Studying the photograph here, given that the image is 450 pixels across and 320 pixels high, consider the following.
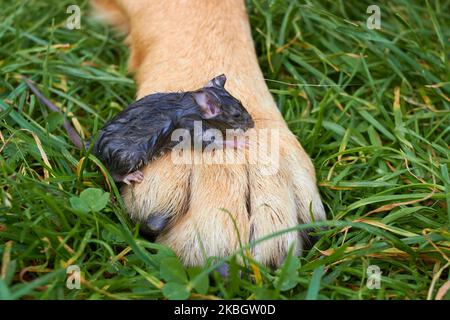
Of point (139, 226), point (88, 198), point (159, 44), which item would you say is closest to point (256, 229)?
point (139, 226)

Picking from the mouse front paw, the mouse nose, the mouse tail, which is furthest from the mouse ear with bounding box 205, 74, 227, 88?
the mouse tail

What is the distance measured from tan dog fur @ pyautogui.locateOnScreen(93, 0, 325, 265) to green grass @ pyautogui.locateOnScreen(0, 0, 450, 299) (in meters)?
0.09

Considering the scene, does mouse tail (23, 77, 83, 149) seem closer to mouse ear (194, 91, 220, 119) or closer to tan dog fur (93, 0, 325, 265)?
tan dog fur (93, 0, 325, 265)

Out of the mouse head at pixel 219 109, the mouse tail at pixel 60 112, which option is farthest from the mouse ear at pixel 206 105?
the mouse tail at pixel 60 112

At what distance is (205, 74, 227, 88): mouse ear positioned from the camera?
229cm

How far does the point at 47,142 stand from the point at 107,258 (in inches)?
23.8

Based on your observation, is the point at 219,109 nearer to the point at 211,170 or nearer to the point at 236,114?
the point at 236,114

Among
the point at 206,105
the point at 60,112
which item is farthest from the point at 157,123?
the point at 60,112

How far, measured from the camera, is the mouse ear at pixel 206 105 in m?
2.23

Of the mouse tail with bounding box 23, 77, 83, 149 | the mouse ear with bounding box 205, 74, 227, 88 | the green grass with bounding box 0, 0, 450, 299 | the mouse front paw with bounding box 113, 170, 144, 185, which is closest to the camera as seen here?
the green grass with bounding box 0, 0, 450, 299

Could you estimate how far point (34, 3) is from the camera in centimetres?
335

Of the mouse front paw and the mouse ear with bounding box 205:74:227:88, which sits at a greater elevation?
the mouse ear with bounding box 205:74:227:88

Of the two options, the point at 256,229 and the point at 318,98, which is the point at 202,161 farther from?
the point at 318,98
